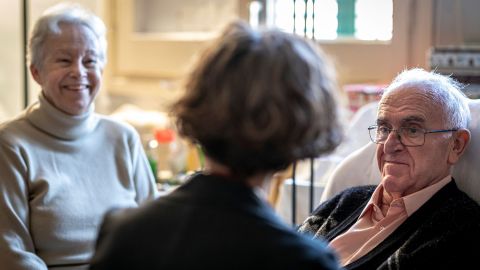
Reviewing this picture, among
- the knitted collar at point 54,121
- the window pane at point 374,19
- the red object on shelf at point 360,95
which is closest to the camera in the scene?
the knitted collar at point 54,121

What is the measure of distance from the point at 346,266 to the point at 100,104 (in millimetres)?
2444

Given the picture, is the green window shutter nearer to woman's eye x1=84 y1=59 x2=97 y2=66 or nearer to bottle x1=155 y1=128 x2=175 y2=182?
bottle x1=155 y1=128 x2=175 y2=182

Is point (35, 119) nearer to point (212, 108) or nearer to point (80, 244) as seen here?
point (80, 244)

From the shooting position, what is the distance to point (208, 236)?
3.07ft

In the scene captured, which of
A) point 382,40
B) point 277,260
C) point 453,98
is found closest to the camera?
point 277,260

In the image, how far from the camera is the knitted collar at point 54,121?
1996 millimetres

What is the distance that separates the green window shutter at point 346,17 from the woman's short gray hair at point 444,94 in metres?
1.20

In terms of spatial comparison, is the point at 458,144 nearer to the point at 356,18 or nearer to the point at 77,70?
the point at 77,70


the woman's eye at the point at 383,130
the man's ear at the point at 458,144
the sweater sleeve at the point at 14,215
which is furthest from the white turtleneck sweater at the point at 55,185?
the man's ear at the point at 458,144

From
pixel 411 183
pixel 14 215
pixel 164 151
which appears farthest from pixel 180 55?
pixel 411 183

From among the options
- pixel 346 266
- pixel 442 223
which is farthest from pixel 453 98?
pixel 346 266

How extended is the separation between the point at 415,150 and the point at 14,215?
989mm

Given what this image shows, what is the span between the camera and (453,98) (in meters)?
1.71

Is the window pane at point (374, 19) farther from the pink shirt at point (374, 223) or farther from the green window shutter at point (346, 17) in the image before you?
the pink shirt at point (374, 223)
